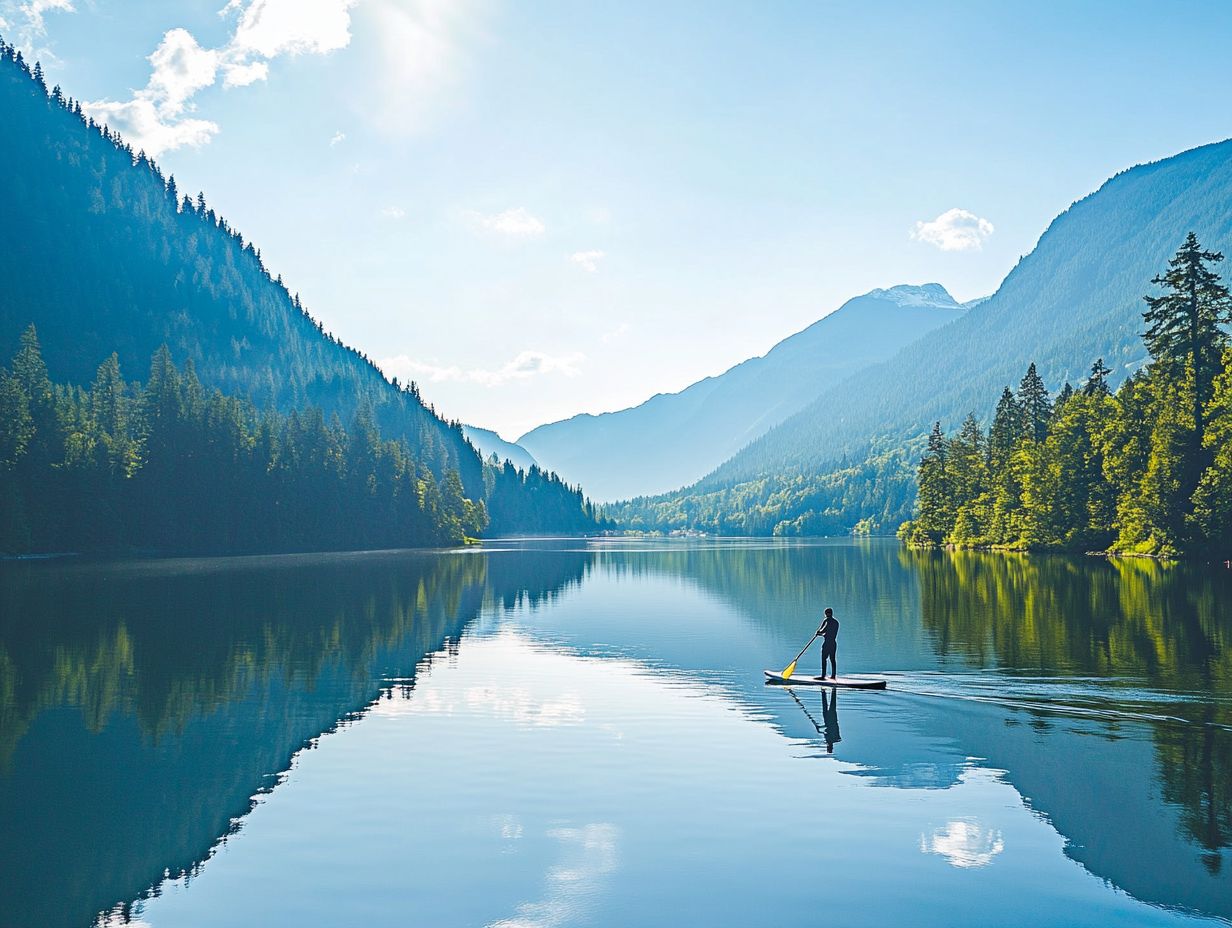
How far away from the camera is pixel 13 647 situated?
4322cm

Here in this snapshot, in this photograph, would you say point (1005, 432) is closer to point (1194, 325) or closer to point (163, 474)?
point (1194, 325)

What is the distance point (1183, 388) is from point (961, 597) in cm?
4014

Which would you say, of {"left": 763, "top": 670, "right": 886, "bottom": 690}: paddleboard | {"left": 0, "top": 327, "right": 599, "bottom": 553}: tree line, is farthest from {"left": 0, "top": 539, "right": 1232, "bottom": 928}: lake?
{"left": 0, "top": 327, "right": 599, "bottom": 553}: tree line

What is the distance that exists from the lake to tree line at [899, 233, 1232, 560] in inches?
1737

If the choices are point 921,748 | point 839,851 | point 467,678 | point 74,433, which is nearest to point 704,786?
point 839,851

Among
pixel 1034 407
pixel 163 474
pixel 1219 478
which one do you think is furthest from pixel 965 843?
pixel 163 474

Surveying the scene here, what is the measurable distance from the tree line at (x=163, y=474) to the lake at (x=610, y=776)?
95735mm

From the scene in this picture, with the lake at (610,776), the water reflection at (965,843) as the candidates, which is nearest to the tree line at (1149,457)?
the lake at (610,776)

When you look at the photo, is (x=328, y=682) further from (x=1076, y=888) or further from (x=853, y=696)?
(x=1076, y=888)

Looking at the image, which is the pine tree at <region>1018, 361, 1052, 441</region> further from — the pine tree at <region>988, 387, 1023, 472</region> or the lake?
the lake

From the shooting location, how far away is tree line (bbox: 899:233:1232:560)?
294 feet

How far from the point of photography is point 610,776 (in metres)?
23.6

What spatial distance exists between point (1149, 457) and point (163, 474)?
5323 inches

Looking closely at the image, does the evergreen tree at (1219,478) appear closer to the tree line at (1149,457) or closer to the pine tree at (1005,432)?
the tree line at (1149,457)
